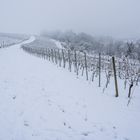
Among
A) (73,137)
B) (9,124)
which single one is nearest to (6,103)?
(9,124)

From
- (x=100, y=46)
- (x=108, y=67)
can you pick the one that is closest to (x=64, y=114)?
(x=108, y=67)

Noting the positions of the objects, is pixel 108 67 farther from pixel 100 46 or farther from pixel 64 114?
pixel 100 46

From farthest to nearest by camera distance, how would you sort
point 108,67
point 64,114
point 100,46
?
point 100,46, point 108,67, point 64,114

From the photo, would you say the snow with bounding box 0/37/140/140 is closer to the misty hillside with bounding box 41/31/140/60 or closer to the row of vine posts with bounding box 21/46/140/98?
the row of vine posts with bounding box 21/46/140/98

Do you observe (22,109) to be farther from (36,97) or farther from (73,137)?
(73,137)

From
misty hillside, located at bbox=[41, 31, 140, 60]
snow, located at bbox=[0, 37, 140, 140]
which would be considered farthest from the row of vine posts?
misty hillside, located at bbox=[41, 31, 140, 60]

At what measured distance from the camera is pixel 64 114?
20.2ft

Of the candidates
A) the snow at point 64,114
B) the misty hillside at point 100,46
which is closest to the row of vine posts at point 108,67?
the snow at point 64,114

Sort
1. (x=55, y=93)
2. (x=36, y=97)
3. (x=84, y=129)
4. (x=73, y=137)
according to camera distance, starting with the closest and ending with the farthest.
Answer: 1. (x=73, y=137)
2. (x=84, y=129)
3. (x=36, y=97)
4. (x=55, y=93)

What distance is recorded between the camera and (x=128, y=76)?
9.27 meters

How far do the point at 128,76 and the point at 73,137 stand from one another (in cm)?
546

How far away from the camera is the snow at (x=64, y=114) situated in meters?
5.10

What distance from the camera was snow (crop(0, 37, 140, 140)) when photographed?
510 cm

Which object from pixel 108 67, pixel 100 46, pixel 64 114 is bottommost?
pixel 100 46
